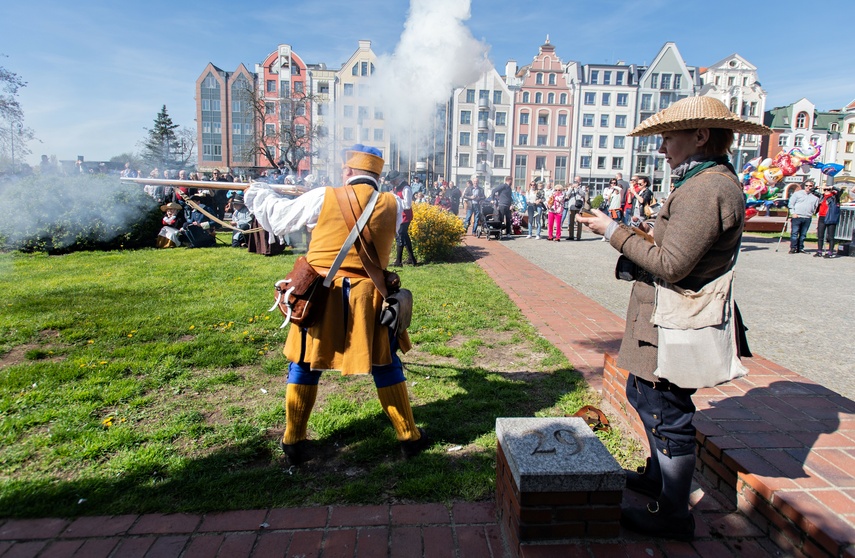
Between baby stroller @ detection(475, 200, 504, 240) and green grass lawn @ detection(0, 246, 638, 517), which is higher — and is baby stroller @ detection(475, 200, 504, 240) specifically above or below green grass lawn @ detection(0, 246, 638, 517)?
above

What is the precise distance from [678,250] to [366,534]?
1801 mm

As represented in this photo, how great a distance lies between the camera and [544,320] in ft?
19.8

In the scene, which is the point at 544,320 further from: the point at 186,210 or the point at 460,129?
the point at 460,129

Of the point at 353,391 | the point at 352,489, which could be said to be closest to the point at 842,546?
the point at 352,489

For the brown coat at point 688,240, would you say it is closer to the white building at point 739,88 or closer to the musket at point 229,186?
the musket at point 229,186

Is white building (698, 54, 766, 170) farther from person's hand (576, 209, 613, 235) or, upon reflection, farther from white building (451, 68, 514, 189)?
person's hand (576, 209, 613, 235)

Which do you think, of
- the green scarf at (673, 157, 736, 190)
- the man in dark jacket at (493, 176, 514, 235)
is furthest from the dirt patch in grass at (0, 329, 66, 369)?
the man in dark jacket at (493, 176, 514, 235)

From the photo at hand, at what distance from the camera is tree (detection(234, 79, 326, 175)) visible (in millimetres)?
37969

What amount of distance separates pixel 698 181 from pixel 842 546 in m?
1.42

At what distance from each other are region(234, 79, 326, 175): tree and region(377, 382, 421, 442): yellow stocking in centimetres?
3330

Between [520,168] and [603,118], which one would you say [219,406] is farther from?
[603,118]

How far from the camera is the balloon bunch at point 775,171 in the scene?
676 inches

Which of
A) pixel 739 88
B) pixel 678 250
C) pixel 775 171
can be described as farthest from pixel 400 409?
pixel 739 88

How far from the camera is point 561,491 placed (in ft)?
6.57
